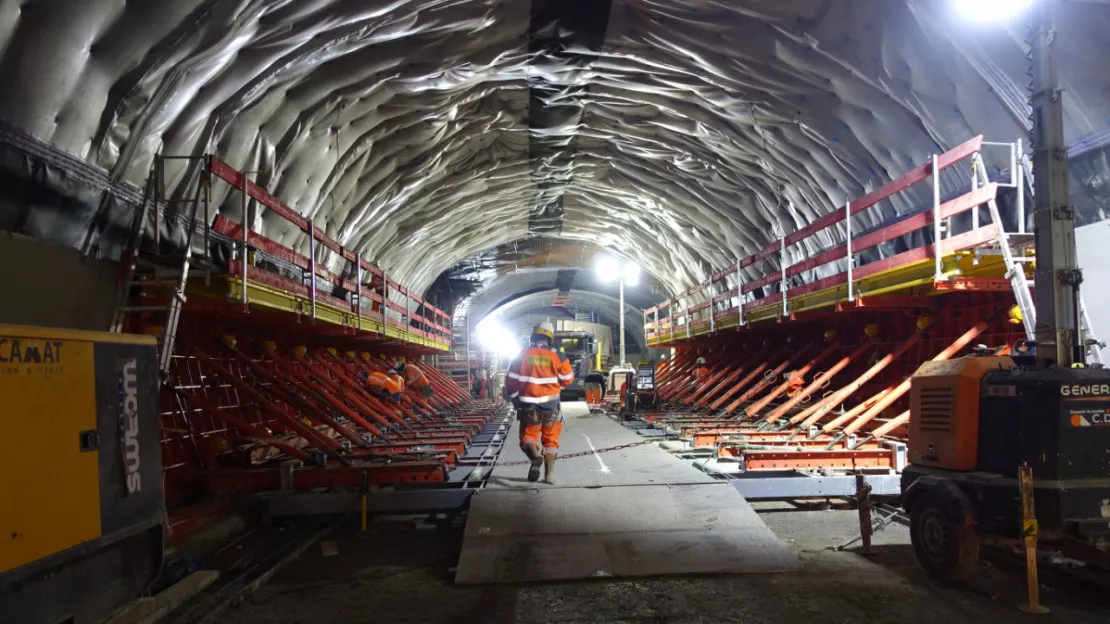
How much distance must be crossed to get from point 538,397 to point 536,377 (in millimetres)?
213

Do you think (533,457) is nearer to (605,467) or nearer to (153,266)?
(605,467)

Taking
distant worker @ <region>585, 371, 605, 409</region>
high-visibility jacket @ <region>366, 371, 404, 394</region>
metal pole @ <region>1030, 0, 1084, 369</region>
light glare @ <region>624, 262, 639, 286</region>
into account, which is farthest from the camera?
distant worker @ <region>585, 371, 605, 409</region>

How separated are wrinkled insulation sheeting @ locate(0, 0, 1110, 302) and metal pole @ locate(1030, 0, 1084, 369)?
4.44 feet

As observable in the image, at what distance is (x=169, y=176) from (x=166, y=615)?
12.3 feet

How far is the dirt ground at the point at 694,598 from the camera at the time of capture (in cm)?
393

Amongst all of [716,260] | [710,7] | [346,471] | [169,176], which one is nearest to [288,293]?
[169,176]

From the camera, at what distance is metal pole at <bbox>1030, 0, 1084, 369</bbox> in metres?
4.24

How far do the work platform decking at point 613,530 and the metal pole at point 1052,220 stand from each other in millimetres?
2234

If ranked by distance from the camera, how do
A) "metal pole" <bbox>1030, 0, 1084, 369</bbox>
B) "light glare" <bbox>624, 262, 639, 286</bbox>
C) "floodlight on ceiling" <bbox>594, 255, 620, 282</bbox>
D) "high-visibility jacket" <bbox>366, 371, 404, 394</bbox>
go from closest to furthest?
"metal pole" <bbox>1030, 0, 1084, 369</bbox>
"high-visibility jacket" <bbox>366, 371, 404, 394</bbox>
"light glare" <bbox>624, 262, 639, 286</bbox>
"floodlight on ceiling" <bbox>594, 255, 620, 282</bbox>

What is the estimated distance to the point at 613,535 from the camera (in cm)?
516

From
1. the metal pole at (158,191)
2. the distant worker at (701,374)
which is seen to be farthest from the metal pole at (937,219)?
the distant worker at (701,374)

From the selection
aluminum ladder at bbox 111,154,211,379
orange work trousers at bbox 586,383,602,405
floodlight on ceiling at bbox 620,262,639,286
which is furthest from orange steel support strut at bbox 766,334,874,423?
floodlight on ceiling at bbox 620,262,639,286

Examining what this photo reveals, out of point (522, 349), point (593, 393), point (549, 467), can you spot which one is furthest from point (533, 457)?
point (593, 393)

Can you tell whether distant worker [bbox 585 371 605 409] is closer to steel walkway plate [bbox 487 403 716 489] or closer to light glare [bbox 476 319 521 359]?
light glare [bbox 476 319 521 359]
